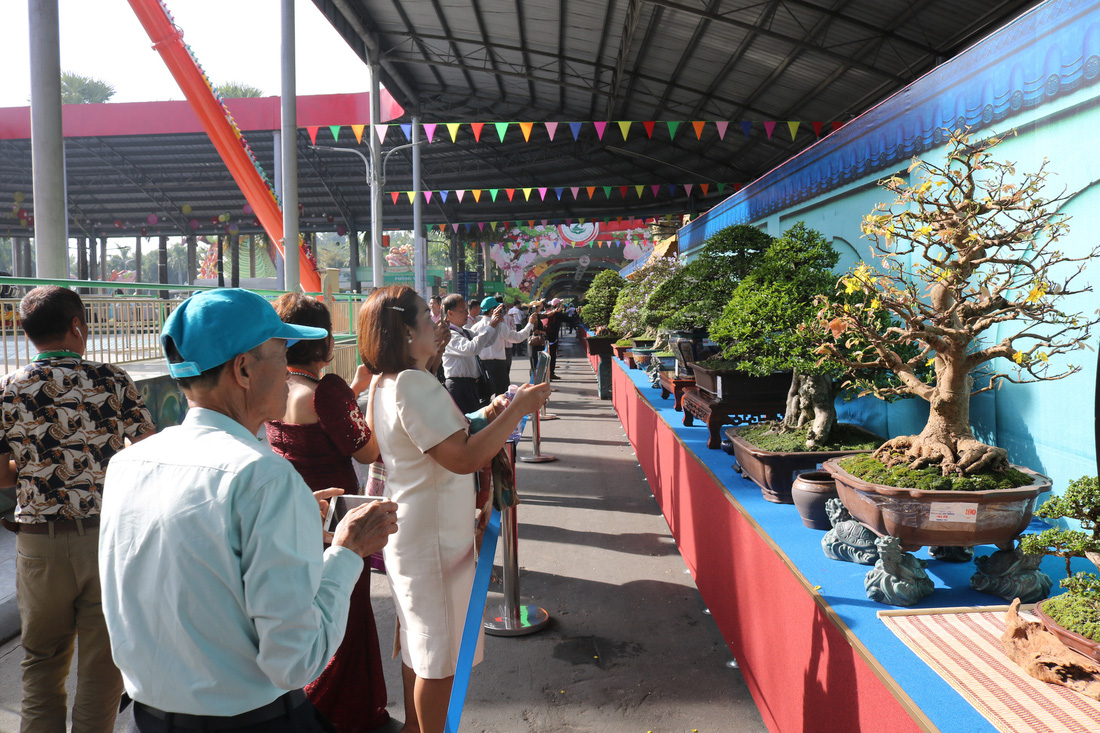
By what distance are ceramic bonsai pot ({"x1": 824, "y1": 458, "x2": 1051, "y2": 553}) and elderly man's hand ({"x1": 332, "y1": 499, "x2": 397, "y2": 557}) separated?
1265mm

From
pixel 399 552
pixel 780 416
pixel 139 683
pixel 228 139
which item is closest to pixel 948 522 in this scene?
pixel 399 552

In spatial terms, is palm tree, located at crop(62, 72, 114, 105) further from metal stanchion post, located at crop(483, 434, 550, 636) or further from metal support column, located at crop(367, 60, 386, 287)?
metal stanchion post, located at crop(483, 434, 550, 636)

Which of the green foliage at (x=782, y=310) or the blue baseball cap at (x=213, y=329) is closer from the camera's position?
the blue baseball cap at (x=213, y=329)

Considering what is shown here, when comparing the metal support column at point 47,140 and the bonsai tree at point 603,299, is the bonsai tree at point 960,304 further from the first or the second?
the bonsai tree at point 603,299

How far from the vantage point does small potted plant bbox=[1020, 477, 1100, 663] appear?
125cm

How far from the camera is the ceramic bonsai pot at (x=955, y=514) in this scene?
1697 mm

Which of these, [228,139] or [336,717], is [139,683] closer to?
[336,717]

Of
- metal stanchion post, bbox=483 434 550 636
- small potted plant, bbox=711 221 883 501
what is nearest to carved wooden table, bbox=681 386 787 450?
small potted plant, bbox=711 221 883 501

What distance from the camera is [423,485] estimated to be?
1799mm

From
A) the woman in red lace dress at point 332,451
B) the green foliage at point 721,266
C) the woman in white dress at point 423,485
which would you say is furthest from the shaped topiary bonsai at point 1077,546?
the green foliage at point 721,266

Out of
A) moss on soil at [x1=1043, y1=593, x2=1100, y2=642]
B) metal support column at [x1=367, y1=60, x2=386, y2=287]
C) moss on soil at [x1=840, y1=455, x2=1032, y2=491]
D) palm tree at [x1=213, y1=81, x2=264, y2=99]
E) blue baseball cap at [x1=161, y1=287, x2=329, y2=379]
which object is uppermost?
palm tree at [x1=213, y1=81, x2=264, y2=99]

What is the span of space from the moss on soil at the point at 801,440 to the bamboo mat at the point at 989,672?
1.14 meters

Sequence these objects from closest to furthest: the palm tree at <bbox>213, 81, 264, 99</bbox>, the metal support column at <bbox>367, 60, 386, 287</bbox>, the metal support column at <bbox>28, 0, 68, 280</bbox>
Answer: the metal support column at <bbox>28, 0, 68, 280</bbox> < the metal support column at <bbox>367, 60, 386, 287</bbox> < the palm tree at <bbox>213, 81, 264, 99</bbox>

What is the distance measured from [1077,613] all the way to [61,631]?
2.40 metres
